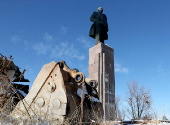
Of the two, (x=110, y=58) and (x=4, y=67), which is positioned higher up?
(x=110, y=58)

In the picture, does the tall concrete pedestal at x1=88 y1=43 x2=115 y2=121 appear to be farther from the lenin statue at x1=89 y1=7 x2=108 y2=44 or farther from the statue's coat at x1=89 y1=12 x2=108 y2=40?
the statue's coat at x1=89 y1=12 x2=108 y2=40

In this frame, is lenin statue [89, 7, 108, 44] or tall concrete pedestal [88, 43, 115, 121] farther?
lenin statue [89, 7, 108, 44]

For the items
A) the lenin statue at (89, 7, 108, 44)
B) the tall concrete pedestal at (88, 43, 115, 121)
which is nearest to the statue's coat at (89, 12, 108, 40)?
the lenin statue at (89, 7, 108, 44)

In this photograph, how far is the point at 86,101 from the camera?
5250 mm

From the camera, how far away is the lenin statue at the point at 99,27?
48.4ft

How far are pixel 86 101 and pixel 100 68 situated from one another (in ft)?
24.2

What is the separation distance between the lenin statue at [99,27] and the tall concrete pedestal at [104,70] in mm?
1593

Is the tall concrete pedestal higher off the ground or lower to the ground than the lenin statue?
lower

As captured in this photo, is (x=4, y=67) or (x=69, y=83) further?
(x=69, y=83)

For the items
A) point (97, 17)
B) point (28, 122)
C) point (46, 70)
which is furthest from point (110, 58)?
point (28, 122)

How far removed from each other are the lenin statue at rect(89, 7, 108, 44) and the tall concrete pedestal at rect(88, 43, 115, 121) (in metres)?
1.59

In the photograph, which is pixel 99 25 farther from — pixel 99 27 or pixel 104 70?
pixel 104 70

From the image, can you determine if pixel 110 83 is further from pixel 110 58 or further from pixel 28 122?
pixel 28 122

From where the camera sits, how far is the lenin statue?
14.8 meters
